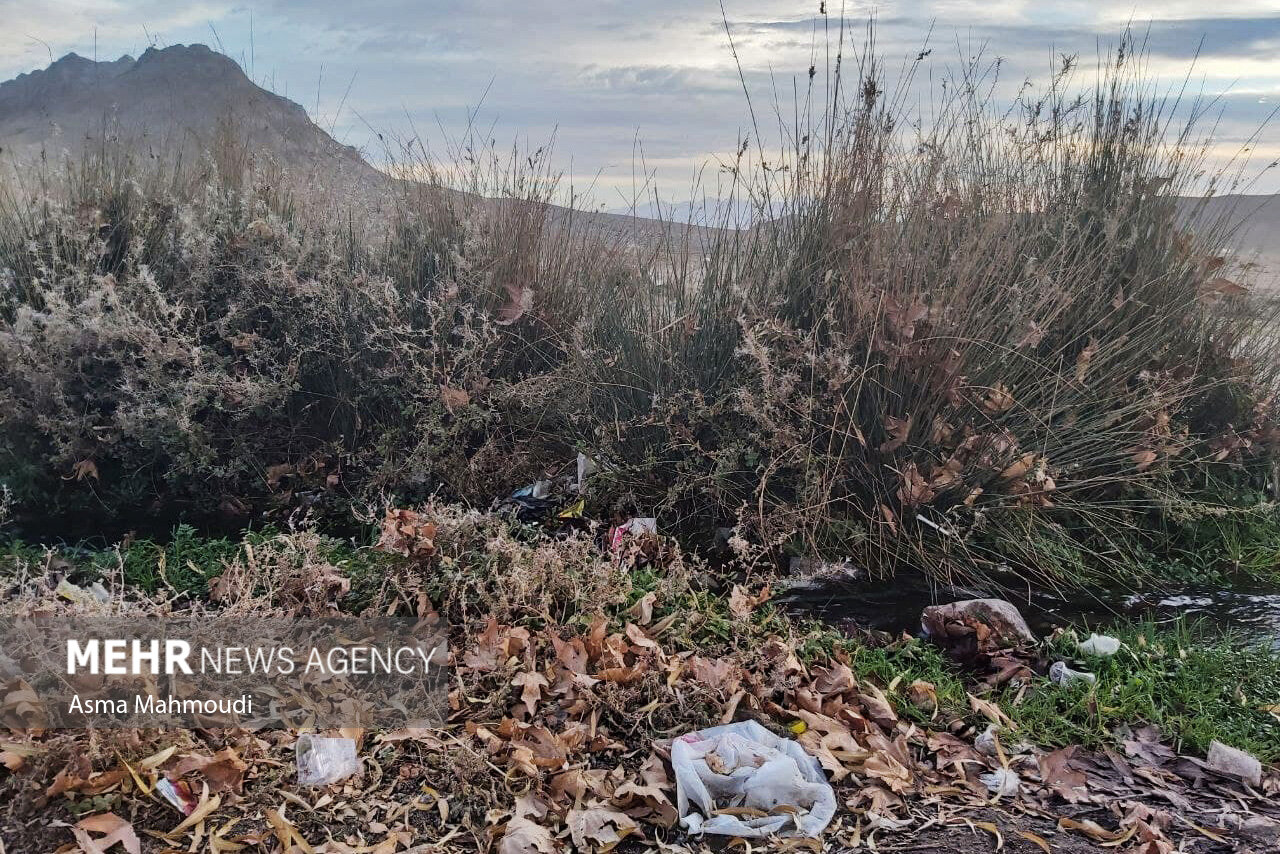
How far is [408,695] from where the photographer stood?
3215 mm

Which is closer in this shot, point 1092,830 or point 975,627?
point 1092,830

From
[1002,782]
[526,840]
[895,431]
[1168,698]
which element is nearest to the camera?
[526,840]

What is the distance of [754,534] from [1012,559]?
131cm

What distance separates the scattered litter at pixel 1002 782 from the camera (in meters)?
3.04

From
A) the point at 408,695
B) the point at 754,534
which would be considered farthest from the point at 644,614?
the point at 754,534

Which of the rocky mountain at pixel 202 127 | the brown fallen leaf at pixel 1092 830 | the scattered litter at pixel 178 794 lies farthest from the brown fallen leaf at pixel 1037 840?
the rocky mountain at pixel 202 127

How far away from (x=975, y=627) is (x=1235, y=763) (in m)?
0.95

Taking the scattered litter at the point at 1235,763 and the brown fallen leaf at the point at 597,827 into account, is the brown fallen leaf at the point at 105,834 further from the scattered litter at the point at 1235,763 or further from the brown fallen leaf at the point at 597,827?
the scattered litter at the point at 1235,763

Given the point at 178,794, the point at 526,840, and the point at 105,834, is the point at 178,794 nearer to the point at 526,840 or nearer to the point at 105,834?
the point at 105,834

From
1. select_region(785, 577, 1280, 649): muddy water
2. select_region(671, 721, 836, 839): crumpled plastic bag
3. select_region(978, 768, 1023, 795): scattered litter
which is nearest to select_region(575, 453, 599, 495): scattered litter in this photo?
select_region(785, 577, 1280, 649): muddy water

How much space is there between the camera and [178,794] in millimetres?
2771

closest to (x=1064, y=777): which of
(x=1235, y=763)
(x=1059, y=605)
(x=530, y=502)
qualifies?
(x=1235, y=763)

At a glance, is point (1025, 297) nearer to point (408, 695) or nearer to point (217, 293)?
point (408, 695)

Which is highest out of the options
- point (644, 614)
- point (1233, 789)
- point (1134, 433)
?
point (1134, 433)
